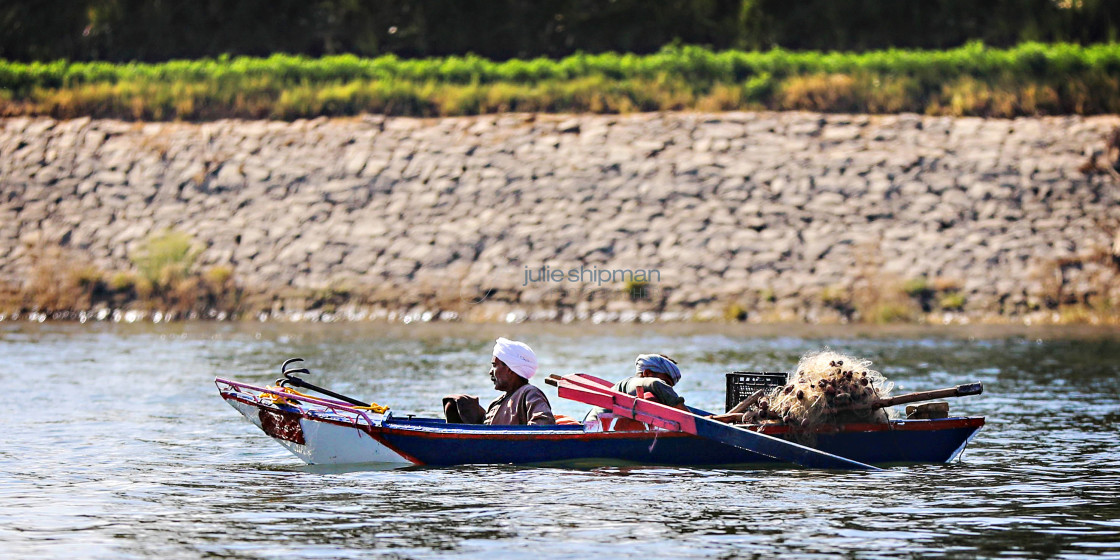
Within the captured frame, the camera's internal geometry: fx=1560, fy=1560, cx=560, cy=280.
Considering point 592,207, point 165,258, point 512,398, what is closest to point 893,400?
point 512,398

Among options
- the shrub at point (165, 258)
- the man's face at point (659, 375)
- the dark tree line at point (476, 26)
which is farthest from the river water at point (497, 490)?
the dark tree line at point (476, 26)

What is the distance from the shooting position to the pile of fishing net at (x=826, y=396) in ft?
45.7

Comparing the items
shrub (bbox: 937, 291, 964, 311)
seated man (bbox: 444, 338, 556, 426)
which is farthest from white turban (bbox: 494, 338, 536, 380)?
shrub (bbox: 937, 291, 964, 311)

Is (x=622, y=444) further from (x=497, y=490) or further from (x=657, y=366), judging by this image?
(x=497, y=490)

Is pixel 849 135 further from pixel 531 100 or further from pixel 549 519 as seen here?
pixel 549 519

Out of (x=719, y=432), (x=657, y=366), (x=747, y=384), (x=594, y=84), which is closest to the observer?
(x=719, y=432)

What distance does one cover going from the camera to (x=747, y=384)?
49.4 feet

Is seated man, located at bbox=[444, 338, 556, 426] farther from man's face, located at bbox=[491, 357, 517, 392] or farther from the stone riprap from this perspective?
the stone riprap

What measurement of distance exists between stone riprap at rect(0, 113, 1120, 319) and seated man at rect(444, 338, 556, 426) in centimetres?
1742

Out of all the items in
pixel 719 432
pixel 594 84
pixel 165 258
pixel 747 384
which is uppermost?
pixel 594 84

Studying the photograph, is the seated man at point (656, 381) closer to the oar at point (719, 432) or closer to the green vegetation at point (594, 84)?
the oar at point (719, 432)

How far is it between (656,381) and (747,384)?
113cm

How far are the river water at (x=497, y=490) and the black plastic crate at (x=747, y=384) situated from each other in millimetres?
1123

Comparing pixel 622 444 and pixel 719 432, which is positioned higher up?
pixel 719 432
